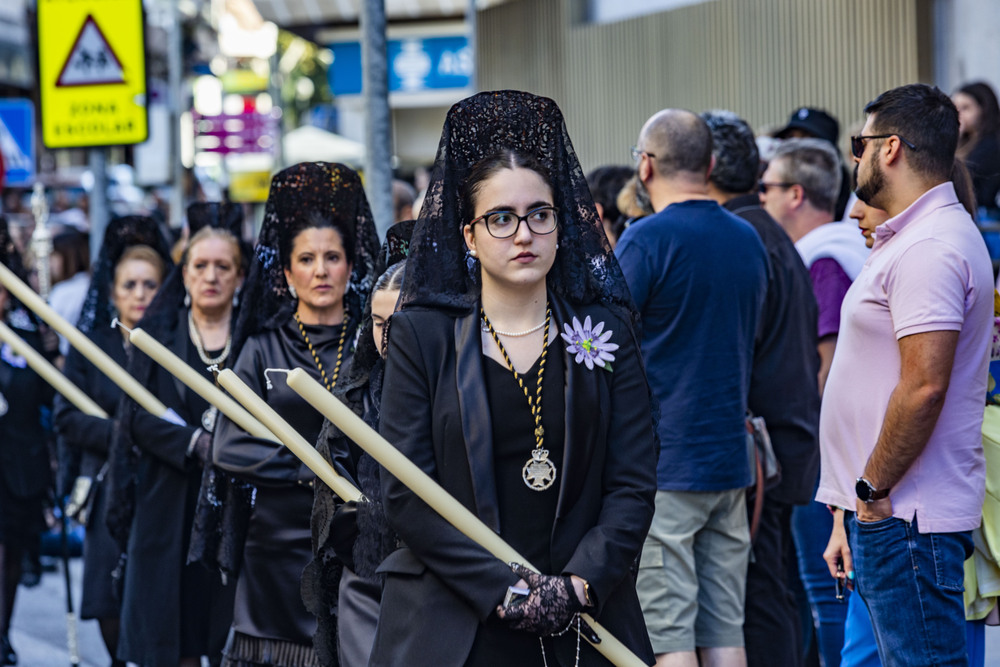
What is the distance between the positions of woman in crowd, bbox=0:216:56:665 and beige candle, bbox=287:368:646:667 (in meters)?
4.81

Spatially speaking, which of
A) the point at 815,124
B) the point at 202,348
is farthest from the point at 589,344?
the point at 815,124

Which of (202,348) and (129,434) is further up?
(202,348)

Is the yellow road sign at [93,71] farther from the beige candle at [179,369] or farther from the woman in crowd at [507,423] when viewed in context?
the woman in crowd at [507,423]

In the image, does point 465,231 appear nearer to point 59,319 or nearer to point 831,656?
point 59,319

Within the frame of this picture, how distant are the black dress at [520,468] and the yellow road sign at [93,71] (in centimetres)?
589

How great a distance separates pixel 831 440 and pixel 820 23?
24.6 feet

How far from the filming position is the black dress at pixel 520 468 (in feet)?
10.9

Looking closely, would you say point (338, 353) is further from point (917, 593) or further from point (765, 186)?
point (765, 186)

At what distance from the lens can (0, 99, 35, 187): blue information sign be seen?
47.0 feet

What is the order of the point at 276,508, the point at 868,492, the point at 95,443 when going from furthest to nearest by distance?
the point at 95,443 → the point at 276,508 → the point at 868,492

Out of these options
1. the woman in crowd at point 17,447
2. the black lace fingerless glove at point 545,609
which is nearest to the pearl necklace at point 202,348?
the woman in crowd at point 17,447

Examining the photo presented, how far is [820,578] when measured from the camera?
590cm

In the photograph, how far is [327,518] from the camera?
174 inches

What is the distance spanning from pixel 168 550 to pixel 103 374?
3.84ft
